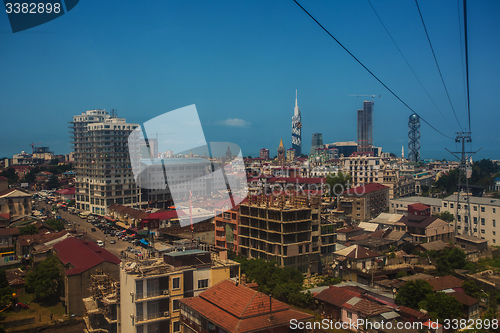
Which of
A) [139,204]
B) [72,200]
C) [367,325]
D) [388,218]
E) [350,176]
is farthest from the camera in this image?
[350,176]

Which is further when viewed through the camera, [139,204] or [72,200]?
[72,200]

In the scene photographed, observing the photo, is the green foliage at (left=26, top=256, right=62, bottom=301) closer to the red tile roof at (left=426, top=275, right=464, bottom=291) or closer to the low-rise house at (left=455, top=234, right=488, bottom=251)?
the red tile roof at (left=426, top=275, right=464, bottom=291)

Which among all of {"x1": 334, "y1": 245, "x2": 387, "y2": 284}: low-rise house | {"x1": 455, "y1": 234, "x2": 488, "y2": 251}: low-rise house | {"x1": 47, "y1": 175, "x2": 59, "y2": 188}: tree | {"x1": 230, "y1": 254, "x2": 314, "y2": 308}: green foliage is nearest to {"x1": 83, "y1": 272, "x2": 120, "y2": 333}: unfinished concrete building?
{"x1": 230, "y1": 254, "x2": 314, "y2": 308}: green foliage

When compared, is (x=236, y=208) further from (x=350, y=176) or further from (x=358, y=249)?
(x=350, y=176)

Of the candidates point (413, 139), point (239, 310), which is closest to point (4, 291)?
point (239, 310)

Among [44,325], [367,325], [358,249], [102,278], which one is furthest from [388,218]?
[44,325]

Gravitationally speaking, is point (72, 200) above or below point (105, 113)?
below

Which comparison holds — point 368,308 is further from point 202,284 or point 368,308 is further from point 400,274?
point 400,274
